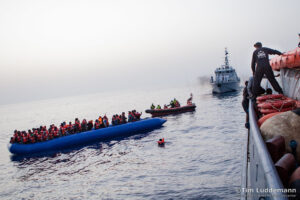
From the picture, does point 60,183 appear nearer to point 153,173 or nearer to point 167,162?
point 153,173

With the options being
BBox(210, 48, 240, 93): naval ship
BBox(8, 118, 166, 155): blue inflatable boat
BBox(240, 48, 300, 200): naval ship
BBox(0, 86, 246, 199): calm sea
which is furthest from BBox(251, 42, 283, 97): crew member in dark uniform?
BBox(210, 48, 240, 93): naval ship

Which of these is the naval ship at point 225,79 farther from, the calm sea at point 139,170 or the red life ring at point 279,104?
the red life ring at point 279,104

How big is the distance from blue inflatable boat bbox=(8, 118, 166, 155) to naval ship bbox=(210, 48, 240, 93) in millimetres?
34367

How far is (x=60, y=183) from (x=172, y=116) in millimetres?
22110

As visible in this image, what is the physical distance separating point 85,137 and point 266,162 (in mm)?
22668

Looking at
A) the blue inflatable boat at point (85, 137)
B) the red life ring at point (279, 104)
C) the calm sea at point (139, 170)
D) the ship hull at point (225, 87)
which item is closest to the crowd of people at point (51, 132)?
the blue inflatable boat at point (85, 137)

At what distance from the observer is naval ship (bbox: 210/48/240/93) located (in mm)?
55000

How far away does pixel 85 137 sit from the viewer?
2327 centimetres

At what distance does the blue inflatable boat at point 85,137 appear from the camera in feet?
72.7

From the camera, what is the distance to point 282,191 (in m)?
1.77

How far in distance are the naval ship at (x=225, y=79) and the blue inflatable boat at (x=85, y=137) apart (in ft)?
113

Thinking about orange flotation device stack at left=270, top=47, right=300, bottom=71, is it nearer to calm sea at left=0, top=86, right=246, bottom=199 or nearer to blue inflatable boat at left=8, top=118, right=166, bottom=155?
calm sea at left=0, top=86, right=246, bottom=199

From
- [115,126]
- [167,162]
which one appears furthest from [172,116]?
[167,162]

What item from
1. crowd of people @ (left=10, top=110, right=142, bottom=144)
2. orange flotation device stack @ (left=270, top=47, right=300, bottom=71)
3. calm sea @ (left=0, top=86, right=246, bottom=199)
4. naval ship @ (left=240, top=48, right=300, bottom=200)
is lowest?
calm sea @ (left=0, top=86, right=246, bottom=199)
